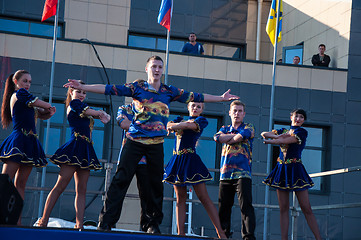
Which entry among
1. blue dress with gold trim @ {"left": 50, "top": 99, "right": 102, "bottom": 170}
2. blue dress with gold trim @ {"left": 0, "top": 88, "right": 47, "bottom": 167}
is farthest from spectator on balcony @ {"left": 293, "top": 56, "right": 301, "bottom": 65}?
blue dress with gold trim @ {"left": 0, "top": 88, "right": 47, "bottom": 167}

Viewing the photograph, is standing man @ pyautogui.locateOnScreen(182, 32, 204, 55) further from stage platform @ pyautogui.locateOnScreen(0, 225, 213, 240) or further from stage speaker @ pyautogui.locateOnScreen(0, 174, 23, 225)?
stage platform @ pyautogui.locateOnScreen(0, 225, 213, 240)

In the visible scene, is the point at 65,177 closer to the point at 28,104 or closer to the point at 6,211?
the point at 28,104

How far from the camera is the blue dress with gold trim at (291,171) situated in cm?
816

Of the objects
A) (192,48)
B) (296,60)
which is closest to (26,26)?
(192,48)

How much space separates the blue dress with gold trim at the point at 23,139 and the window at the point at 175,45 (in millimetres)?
10565

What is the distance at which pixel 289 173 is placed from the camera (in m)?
8.23

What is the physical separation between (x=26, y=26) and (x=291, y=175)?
11.2m

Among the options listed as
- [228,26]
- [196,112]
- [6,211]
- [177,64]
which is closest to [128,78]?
[177,64]

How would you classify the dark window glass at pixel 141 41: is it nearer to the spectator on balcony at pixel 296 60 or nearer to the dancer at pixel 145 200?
the spectator on balcony at pixel 296 60

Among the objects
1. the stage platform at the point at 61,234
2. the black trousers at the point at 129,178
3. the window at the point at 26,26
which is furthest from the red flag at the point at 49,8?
the stage platform at the point at 61,234

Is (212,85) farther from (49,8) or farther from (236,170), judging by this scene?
(236,170)

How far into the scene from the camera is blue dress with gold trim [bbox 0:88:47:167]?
7350 millimetres

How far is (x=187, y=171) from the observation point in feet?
25.2

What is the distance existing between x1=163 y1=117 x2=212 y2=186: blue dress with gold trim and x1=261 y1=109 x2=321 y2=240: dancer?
911 mm
